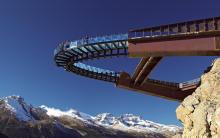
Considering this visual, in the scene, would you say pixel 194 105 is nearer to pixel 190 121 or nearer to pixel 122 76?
pixel 190 121

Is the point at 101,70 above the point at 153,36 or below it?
below

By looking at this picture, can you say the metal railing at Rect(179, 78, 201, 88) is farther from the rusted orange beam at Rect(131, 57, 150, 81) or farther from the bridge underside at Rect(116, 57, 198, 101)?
the rusted orange beam at Rect(131, 57, 150, 81)

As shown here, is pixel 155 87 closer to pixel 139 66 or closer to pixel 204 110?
pixel 139 66

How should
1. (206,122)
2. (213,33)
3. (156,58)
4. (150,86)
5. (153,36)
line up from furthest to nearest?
(150,86) → (156,58) → (153,36) → (213,33) → (206,122)

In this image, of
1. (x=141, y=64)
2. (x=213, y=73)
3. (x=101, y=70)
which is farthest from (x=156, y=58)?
(x=101, y=70)

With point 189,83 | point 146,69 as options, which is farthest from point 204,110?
point 189,83

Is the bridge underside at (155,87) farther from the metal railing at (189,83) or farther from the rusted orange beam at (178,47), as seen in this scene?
the rusted orange beam at (178,47)

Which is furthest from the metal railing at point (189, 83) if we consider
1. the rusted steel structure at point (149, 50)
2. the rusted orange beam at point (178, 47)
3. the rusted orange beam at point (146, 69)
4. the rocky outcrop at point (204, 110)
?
the rusted orange beam at point (178, 47)
